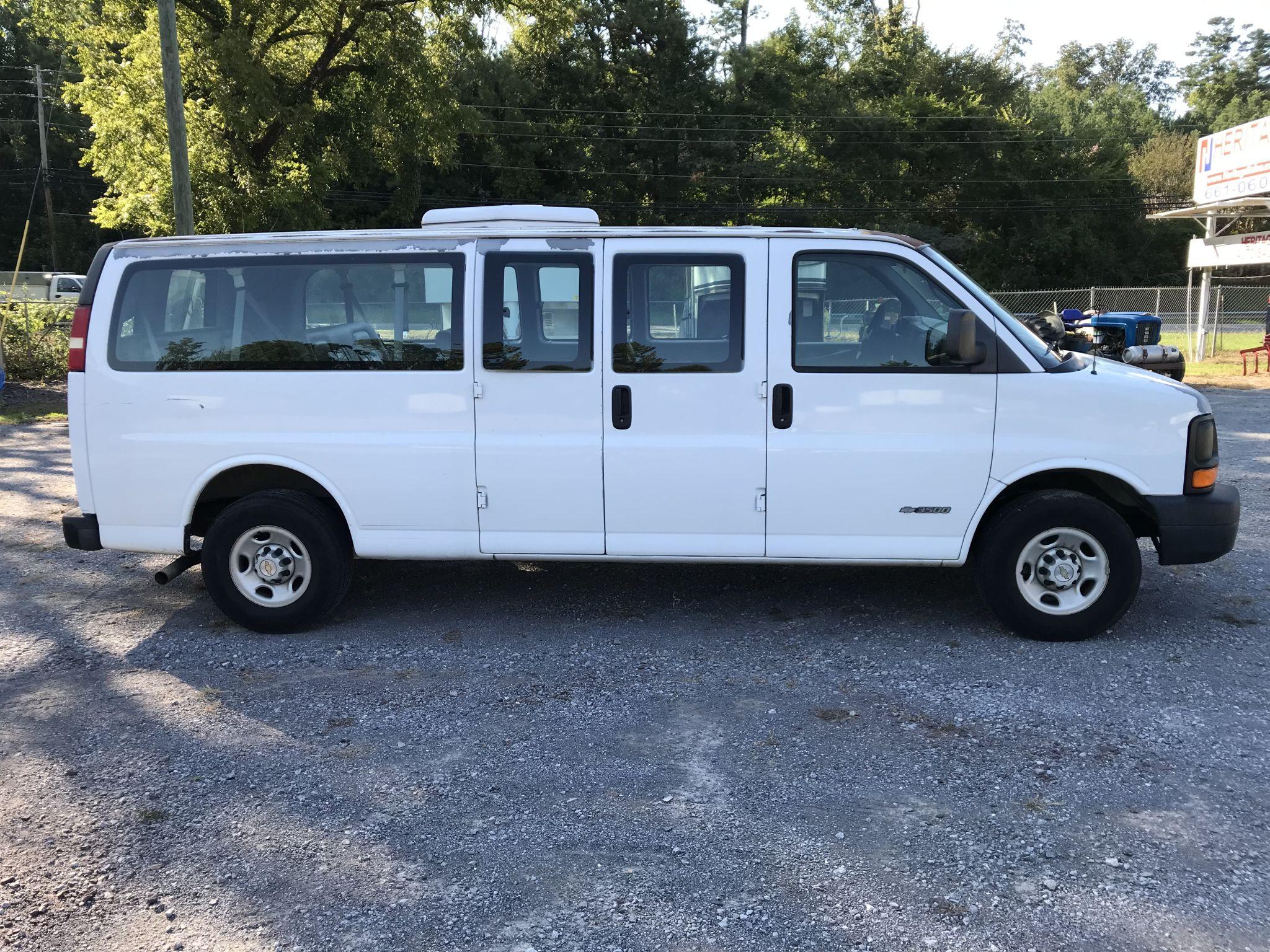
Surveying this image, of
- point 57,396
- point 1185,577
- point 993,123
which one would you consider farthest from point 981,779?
point 993,123

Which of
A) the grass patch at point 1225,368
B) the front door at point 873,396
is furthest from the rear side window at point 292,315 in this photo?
the grass patch at point 1225,368

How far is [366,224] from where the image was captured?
4109 centimetres

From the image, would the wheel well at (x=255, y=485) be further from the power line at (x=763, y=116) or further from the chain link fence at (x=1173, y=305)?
the power line at (x=763, y=116)

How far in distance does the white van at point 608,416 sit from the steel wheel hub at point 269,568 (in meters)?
0.01

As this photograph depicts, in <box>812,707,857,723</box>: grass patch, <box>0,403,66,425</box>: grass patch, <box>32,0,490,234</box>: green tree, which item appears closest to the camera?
<box>812,707,857,723</box>: grass patch

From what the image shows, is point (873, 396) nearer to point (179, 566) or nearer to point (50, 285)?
point (179, 566)

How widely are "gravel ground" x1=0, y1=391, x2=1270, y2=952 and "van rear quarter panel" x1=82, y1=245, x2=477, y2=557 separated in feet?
2.40

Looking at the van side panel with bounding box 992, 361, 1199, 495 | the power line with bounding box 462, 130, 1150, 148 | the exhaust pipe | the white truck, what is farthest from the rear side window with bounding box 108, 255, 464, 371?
the power line with bounding box 462, 130, 1150, 148

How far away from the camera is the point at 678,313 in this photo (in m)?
5.24

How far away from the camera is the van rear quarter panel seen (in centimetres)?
538

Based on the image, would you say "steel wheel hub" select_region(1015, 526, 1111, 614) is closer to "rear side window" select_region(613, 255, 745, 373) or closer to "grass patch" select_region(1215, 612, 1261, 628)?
"grass patch" select_region(1215, 612, 1261, 628)

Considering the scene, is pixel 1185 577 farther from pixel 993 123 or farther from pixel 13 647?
pixel 993 123

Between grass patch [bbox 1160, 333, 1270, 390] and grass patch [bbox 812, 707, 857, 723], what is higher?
grass patch [bbox 1160, 333, 1270, 390]

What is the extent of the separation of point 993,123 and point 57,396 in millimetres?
44013
